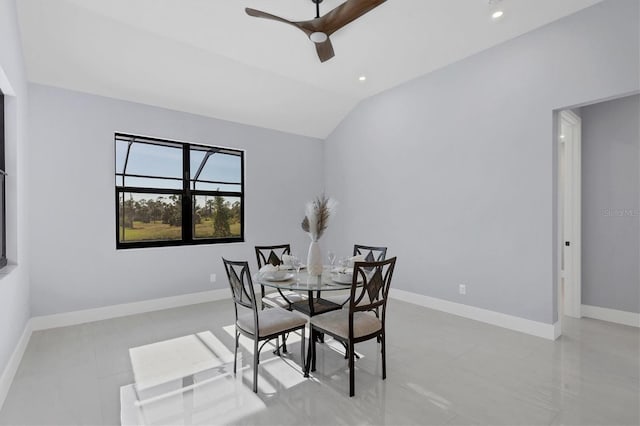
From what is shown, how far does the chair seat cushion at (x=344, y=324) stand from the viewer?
2.47 m

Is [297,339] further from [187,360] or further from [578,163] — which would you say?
[578,163]

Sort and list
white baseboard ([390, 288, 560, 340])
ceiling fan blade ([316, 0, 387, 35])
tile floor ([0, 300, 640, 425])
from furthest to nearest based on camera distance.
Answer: white baseboard ([390, 288, 560, 340]) < ceiling fan blade ([316, 0, 387, 35]) < tile floor ([0, 300, 640, 425])

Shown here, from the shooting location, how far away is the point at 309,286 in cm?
254

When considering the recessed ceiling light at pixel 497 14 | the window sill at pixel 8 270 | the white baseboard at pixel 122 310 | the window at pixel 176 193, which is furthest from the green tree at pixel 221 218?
the recessed ceiling light at pixel 497 14

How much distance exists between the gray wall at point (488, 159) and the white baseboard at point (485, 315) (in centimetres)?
9

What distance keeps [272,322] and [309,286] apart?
1.34ft

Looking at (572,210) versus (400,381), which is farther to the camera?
(572,210)

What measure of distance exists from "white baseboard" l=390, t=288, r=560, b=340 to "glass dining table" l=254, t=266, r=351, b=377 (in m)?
1.93

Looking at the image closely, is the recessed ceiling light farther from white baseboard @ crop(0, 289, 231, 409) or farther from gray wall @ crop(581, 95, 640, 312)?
white baseboard @ crop(0, 289, 231, 409)

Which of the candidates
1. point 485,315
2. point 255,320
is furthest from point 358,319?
point 485,315

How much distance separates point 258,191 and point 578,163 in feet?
14.8

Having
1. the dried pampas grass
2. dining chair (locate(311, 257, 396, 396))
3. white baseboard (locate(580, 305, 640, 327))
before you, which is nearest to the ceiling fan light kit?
the dried pampas grass

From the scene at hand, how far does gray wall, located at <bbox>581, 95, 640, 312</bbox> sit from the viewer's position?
3781 mm

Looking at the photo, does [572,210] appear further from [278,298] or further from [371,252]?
[278,298]
